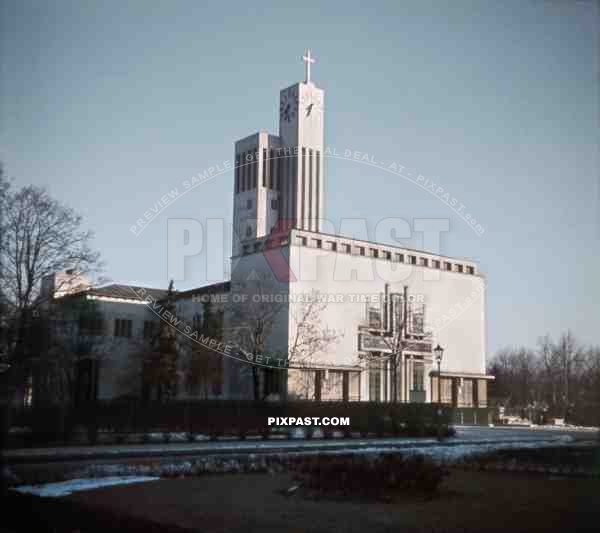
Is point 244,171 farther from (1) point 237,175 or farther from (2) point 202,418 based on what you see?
(2) point 202,418

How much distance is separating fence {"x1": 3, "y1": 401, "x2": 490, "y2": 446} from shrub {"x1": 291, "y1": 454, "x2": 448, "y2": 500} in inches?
602

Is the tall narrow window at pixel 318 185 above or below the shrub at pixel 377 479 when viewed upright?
above

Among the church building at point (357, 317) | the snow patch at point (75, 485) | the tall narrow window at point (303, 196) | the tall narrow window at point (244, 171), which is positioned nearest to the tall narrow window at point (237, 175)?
the tall narrow window at point (244, 171)

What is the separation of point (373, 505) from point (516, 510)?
2309 millimetres

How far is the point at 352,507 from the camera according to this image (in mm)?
12531

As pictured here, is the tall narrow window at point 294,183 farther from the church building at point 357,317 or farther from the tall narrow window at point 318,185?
the church building at point 357,317

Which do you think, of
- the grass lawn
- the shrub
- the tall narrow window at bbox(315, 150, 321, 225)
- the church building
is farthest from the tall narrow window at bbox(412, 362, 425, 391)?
the shrub

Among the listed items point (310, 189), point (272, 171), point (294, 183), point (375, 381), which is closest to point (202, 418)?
point (375, 381)

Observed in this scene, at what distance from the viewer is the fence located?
28.6 metres

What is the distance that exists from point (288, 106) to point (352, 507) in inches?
3004

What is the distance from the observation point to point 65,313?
33.3m

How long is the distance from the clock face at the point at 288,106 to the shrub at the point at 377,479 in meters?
71.1

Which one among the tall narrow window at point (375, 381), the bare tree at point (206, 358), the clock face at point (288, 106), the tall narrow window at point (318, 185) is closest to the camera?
the bare tree at point (206, 358)

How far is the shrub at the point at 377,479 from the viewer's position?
1403 cm
